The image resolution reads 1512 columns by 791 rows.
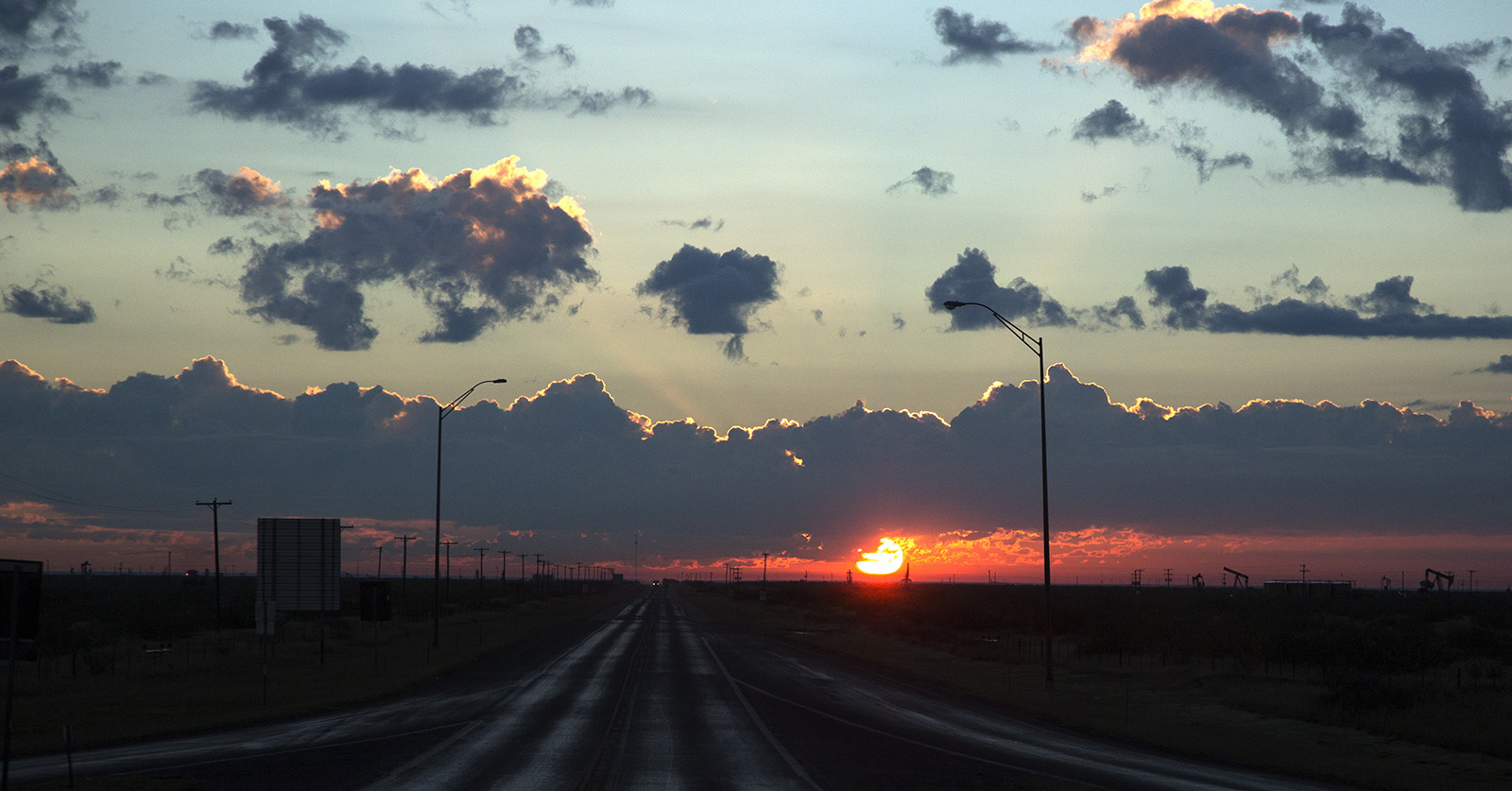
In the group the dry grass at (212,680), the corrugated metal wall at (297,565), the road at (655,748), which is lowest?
the dry grass at (212,680)

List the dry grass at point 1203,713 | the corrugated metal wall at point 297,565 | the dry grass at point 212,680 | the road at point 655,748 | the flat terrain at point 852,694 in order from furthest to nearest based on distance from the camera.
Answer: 1. the corrugated metal wall at point 297,565
2. the dry grass at point 212,680
3. the flat terrain at point 852,694
4. the dry grass at point 1203,713
5. the road at point 655,748

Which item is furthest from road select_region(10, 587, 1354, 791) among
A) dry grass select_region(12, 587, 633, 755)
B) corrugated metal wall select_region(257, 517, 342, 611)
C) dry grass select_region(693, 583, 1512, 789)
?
corrugated metal wall select_region(257, 517, 342, 611)

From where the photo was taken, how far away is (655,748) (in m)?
22.3

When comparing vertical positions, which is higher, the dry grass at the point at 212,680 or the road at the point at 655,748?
the road at the point at 655,748

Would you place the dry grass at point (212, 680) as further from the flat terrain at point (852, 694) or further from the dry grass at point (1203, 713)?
the dry grass at point (1203, 713)

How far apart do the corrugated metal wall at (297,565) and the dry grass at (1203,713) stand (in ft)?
84.1

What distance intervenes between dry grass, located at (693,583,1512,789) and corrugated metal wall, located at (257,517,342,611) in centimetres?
2564

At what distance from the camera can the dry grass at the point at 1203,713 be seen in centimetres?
2239

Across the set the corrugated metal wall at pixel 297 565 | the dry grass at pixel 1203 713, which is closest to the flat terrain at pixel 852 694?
the dry grass at pixel 1203 713

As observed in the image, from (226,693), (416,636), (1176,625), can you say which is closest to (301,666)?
(226,693)

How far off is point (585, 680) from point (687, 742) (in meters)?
16.2

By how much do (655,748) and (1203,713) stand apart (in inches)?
782

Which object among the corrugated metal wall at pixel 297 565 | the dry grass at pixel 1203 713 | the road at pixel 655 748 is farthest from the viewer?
the corrugated metal wall at pixel 297 565

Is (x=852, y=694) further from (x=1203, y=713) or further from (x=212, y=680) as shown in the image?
(x=212, y=680)
